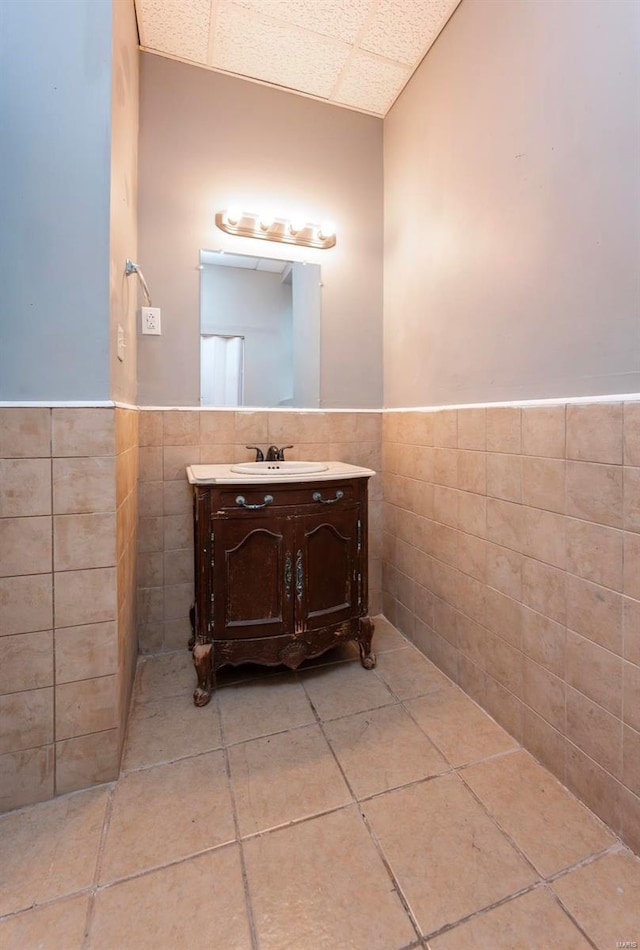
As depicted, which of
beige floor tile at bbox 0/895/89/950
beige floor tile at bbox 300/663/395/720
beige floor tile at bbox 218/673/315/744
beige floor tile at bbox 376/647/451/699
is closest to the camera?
beige floor tile at bbox 0/895/89/950

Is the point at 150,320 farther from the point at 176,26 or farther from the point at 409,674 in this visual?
the point at 409,674

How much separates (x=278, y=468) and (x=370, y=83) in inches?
70.1

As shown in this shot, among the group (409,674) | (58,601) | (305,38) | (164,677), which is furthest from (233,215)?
(409,674)

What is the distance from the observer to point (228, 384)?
190 centimetres

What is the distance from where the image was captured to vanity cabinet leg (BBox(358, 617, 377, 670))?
1702 mm

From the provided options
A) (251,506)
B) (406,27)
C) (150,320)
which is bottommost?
(251,506)

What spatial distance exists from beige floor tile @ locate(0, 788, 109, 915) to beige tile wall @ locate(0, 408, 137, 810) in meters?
0.04

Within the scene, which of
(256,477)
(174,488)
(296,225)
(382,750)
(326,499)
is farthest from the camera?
(296,225)

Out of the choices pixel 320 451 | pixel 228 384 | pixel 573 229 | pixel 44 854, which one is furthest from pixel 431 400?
pixel 44 854

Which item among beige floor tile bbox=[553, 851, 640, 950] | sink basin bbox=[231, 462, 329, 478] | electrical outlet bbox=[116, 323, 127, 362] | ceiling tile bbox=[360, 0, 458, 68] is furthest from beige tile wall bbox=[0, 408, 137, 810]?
ceiling tile bbox=[360, 0, 458, 68]

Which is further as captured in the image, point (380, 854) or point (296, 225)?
point (296, 225)

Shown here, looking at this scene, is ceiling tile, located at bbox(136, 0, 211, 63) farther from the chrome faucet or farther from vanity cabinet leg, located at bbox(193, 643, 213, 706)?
vanity cabinet leg, located at bbox(193, 643, 213, 706)

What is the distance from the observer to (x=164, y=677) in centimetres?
169

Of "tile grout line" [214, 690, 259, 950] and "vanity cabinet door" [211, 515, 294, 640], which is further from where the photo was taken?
"vanity cabinet door" [211, 515, 294, 640]
